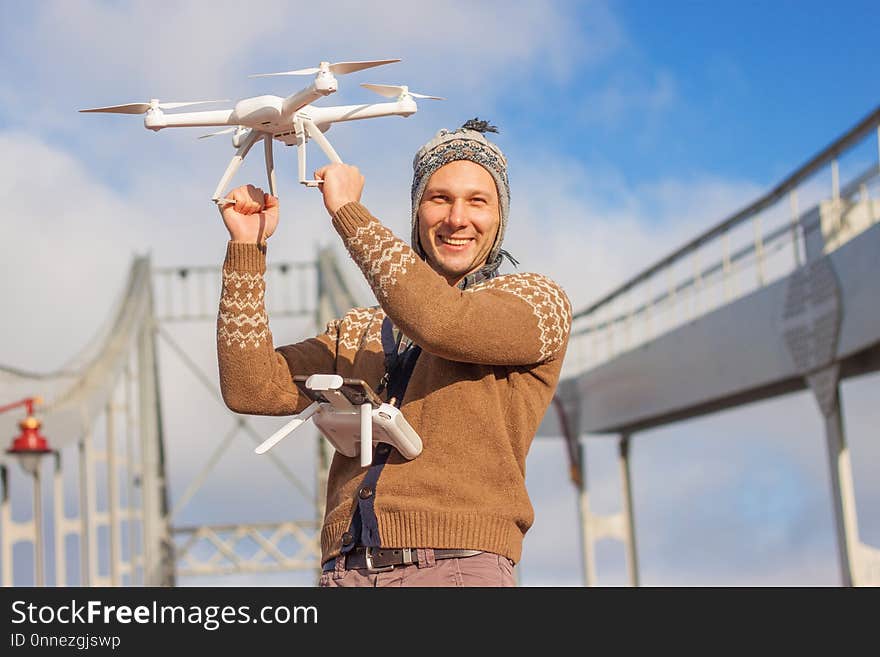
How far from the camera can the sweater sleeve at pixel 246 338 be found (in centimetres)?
247

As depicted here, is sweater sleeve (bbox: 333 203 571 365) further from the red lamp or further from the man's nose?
A: the red lamp

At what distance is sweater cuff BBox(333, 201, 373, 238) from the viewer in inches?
89.3

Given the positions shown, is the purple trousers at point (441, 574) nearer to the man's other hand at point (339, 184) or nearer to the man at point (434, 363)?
the man at point (434, 363)

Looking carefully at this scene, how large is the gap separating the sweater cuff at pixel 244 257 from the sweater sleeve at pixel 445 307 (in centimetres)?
24

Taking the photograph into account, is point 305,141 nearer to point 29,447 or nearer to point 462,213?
point 462,213

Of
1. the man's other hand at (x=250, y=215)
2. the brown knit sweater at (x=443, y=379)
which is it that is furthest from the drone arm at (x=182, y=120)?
the brown knit sweater at (x=443, y=379)

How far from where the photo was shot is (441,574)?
7.17 feet

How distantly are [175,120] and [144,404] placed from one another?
2698cm

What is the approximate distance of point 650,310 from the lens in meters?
12.2

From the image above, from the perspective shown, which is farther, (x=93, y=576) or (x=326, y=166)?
(x=93, y=576)

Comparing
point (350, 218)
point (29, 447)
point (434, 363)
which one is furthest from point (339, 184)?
point (29, 447)
